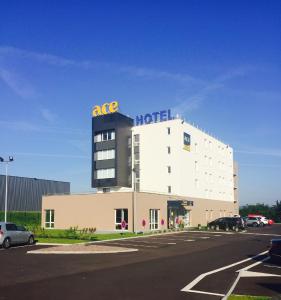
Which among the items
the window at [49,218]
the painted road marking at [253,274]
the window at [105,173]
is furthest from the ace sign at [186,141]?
the painted road marking at [253,274]

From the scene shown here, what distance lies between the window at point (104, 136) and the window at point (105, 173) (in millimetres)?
4248

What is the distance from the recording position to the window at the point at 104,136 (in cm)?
5594

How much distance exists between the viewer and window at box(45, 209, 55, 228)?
167ft

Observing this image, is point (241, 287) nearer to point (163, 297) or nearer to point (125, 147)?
point (163, 297)

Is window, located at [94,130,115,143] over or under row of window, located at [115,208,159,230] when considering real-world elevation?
over

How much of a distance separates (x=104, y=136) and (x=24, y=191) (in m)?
23.7

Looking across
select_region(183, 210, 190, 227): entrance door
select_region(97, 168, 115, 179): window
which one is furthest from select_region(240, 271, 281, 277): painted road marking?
select_region(97, 168, 115, 179): window

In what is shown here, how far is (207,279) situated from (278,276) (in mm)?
2632

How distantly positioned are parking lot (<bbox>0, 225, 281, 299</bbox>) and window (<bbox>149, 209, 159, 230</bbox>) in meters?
24.7

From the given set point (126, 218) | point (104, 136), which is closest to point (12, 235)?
point (126, 218)

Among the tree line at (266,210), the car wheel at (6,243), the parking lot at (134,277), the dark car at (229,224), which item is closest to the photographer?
the parking lot at (134,277)

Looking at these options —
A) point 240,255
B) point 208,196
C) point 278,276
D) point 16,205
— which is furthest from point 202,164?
point 278,276

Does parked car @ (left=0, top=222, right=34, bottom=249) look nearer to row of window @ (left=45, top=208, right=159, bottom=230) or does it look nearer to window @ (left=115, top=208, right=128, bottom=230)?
row of window @ (left=45, top=208, right=159, bottom=230)

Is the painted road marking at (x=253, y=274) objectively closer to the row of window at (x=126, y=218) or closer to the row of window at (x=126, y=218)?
the row of window at (x=126, y=218)
